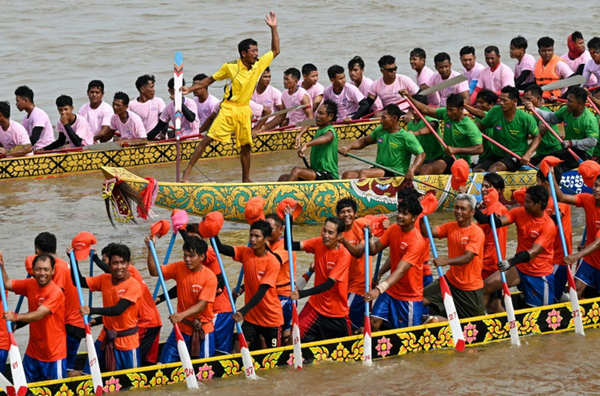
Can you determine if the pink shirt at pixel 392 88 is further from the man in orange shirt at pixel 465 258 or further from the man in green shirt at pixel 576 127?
the man in orange shirt at pixel 465 258

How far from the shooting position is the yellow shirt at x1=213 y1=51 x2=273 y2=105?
1208cm

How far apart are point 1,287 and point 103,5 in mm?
22323

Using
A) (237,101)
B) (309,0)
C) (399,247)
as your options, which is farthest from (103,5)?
(399,247)

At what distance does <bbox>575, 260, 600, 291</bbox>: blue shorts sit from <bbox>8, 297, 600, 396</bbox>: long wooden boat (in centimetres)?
30

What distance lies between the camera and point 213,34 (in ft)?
88.8

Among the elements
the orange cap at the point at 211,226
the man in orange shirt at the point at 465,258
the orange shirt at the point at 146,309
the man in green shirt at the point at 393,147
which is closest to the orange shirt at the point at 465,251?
the man in orange shirt at the point at 465,258

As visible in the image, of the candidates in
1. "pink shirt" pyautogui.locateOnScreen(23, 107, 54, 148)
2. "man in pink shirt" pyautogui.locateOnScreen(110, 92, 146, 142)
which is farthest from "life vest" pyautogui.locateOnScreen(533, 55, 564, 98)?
"pink shirt" pyautogui.locateOnScreen(23, 107, 54, 148)

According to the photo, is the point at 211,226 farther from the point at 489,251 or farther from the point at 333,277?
the point at 489,251

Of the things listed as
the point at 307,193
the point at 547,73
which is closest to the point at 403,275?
the point at 307,193

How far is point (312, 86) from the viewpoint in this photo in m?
16.5

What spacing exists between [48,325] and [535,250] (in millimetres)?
3900

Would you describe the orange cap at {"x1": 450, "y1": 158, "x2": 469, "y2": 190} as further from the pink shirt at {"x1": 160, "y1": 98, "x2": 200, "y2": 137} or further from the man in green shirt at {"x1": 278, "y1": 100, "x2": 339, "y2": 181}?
the pink shirt at {"x1": 160, "y1": 98, "x2": 200, "y2": 137}

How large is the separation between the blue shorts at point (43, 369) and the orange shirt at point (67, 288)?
0.31 m

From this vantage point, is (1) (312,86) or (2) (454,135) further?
(1) (312,86)
